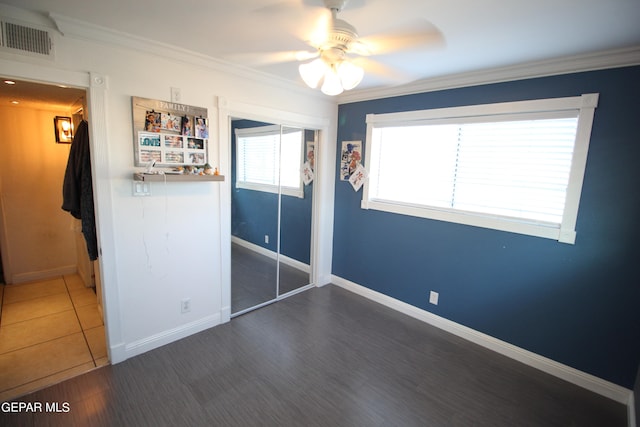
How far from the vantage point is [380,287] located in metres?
3.68

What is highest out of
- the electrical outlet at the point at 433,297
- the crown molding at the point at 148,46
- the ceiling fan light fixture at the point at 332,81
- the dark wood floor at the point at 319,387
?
the crown molding at the point at 148,46

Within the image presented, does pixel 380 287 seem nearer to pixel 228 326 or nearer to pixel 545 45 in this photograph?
pixel 228 326

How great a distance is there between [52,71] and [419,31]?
2.35m

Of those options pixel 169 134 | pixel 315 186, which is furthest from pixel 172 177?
pixel 315 186

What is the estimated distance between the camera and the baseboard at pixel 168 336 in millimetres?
2505

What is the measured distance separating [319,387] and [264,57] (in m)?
2.64

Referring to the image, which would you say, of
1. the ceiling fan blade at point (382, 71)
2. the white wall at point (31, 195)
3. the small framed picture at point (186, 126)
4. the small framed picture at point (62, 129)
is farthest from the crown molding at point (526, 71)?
the white wall at point (31, 195)

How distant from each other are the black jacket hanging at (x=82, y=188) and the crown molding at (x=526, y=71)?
2774mm

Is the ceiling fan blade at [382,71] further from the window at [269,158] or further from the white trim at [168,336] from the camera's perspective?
the white trim at [168,336]

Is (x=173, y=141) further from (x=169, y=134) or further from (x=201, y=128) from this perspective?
(x=201, y=128)

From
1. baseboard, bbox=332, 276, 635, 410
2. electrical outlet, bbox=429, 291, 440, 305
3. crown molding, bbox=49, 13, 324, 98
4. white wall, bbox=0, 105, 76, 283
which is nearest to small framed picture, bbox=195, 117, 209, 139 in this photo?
crown molding, bbox=49, 13, 324, 98

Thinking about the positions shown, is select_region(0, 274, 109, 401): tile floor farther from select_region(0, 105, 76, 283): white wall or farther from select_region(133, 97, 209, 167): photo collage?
select_region(133, 97, 209, 167): photo collage

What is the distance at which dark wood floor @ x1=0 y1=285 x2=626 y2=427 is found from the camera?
201 centimetres

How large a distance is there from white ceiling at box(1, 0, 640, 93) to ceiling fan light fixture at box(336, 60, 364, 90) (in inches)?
11.8
